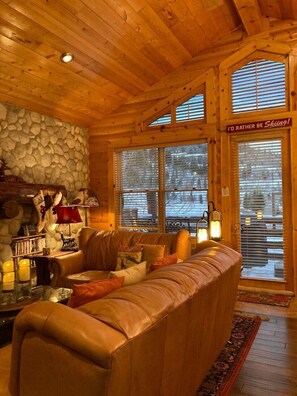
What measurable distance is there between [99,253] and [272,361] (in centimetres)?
244

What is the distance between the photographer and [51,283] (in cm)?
421

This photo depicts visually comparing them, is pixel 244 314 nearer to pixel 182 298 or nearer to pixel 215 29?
pixel 182 298

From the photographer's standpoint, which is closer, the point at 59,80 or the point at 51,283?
the point at 51,283

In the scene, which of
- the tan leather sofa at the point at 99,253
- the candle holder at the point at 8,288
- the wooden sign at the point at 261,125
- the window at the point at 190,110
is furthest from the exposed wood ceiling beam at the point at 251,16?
the candle holder at the point at 8,288

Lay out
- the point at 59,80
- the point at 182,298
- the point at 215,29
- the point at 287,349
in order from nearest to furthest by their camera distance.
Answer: the point at 182,298, the point at 287,349, the point at 59,80, the point at 215,29

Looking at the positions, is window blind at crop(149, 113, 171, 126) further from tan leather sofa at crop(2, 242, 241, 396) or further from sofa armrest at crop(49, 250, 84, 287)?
tan leather sofa at crop(2, 242, 241, 396)

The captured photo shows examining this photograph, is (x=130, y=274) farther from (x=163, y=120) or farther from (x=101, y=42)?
(x=163, y=120)

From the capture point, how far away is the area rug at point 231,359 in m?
2.29

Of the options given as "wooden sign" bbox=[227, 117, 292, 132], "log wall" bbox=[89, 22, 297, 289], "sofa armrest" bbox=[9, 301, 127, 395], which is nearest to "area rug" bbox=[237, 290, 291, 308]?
"log wall" bbox=[89, 22, 297, 289]

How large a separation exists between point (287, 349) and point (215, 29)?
4348 millimetres

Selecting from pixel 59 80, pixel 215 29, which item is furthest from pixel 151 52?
pixel 59 80

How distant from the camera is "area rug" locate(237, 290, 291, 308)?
4176 mm

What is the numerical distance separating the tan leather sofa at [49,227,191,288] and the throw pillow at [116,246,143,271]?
222 millimetres

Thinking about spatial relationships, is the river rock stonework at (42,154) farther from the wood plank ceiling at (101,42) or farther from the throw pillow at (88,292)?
the throw pillow at (88,292)
